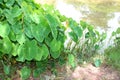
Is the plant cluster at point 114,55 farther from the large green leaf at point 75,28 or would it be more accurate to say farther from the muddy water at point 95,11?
the muddy water at point 95,11

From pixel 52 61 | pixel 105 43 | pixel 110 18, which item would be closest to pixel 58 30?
pixel 52 61

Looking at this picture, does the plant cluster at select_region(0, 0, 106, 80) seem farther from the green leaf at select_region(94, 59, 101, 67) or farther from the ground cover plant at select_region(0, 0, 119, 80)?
the green leaf at select_region(94, 59, 101, 67)

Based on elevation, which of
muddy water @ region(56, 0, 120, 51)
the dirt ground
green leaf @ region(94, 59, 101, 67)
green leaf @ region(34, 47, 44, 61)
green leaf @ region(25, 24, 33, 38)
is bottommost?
the dirt ground

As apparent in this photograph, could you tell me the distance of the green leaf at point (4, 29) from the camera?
2680mm

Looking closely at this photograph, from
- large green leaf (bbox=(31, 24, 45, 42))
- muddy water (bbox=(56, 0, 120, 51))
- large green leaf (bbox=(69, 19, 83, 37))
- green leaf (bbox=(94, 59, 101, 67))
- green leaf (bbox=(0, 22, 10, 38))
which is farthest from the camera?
muddy water (bbox=(56, 0, 120, 51))

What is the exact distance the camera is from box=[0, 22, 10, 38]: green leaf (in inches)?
106

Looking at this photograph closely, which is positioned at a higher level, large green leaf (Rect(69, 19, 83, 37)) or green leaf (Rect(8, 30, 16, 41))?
large green leaf (Rect(69, 19, 83, 37))

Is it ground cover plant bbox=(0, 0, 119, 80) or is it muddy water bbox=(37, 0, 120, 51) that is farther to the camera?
muddy water bbox=(37, 0, 120, 51)

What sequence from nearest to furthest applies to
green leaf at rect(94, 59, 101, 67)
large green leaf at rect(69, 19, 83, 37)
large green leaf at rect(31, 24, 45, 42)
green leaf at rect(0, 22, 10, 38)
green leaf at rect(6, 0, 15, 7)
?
green leaf at rect(0, 22, 10, 38), large green leaf at rect(31, 24, 45, 42), green leaf at rect(6, 0, 15, 7), large green leaf at rect(69, 19, 83, 37), green leaf at rect(94, 59, 101, 67)

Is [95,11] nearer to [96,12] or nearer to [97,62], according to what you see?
[96,12]

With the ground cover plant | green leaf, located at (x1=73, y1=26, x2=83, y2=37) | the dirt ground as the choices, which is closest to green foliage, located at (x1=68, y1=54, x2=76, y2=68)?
the ground cover plant

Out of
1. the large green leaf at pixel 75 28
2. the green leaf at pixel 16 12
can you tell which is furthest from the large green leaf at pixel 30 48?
the large green leaf at pixel 75 28

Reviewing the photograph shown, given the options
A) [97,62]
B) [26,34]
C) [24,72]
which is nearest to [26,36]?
[26,34]

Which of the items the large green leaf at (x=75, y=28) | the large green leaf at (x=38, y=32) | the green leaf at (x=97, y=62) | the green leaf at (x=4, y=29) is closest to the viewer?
the green leaf at (x=4, y=29)
